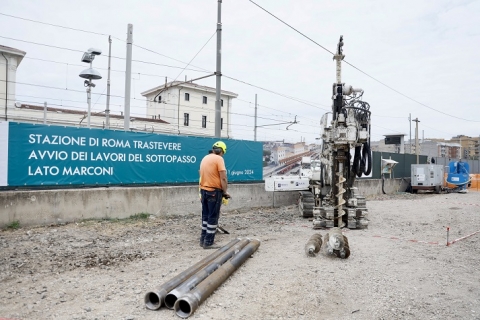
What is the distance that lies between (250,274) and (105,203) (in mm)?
5174

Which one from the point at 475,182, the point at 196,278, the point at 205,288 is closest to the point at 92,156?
the point at 196,278

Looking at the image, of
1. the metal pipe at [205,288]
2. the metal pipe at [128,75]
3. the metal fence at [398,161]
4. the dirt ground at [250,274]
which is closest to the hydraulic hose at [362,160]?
the dirt ground at [250,274]

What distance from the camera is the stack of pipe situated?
3.69 meters

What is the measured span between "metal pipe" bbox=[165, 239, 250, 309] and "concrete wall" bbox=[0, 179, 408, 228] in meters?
4.44

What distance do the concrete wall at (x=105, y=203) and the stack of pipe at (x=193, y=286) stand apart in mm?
4535

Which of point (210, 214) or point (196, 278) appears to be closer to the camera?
point (196, 278)

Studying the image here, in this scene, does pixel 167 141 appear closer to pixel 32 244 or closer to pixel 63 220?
pixel 63 220

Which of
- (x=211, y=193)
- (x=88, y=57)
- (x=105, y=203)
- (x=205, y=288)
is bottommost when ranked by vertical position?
(x=205, y=288)

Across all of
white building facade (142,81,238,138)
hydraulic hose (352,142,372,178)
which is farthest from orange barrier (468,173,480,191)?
white building facade (142,81,238,138)

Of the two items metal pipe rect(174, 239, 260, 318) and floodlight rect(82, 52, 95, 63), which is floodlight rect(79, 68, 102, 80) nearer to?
floodlight rect(82, 52, 95, 63)

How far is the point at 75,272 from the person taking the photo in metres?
5.06

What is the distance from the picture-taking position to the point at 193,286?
4039 mm

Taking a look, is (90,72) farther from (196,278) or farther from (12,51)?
(12,51)

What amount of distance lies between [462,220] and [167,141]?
30.5 ft
